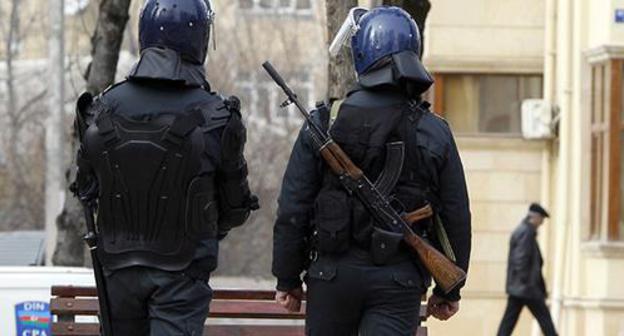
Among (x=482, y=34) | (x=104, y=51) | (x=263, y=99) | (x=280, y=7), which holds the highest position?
(x=280, y=7)

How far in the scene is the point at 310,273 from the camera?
26.6 feet

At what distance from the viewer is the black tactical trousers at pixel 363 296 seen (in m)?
7.93

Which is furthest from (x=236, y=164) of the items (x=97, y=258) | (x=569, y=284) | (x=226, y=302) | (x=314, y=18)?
(x=314, y=18)

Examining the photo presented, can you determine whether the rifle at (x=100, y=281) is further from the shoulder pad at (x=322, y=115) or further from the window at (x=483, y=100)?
the window at (x=483, y=100)

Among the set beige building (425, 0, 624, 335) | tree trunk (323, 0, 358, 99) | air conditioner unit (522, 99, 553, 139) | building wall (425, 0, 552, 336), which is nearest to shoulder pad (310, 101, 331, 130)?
tree trunk (323, 0, 358, 99)

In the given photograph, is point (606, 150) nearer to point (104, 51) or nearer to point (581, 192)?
point (581, 192)

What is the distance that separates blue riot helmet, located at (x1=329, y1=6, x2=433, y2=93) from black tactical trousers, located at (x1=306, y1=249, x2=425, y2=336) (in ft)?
2.42

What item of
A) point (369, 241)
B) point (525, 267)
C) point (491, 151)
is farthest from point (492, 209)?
point (369, 241)

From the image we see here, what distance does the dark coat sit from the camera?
1869 centimetres

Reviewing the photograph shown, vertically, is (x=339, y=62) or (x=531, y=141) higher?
(x=339, y=62)

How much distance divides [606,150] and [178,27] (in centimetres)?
1241

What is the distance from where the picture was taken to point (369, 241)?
7969 mm

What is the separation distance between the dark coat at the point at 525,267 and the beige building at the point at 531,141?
1.40m

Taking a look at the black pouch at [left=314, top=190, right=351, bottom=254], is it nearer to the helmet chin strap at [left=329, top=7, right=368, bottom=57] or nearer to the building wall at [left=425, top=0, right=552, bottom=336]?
the helmet chin strap at [left=329, top=7, right=368, bottom=57]
